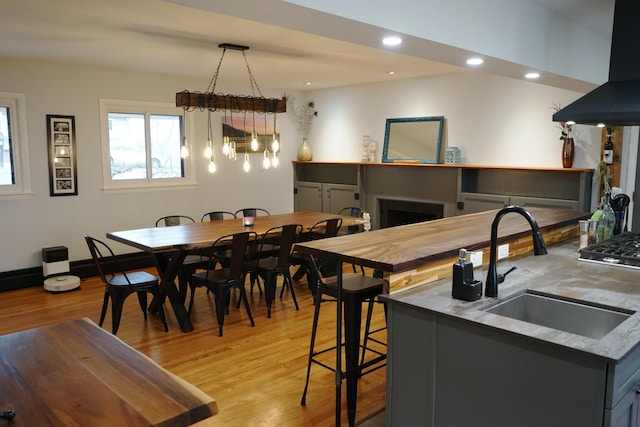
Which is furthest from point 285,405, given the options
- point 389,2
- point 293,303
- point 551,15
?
point 551,15

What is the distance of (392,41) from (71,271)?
16.5 feet

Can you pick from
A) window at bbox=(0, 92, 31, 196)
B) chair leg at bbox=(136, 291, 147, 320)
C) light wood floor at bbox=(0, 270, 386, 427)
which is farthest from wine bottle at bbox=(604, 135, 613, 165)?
window at bbox=(0, 92, 31, 196)

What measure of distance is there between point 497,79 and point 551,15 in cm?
227

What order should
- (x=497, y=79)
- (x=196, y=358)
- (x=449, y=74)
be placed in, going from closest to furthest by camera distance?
(x=196, y=358), (x=497, y=79), (x=449, y=74)

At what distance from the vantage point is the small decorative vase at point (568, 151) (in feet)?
17.2

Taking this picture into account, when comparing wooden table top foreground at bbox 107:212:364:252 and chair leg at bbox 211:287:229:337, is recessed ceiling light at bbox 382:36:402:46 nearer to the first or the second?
wooden table top foreground at bbox 107:212:364:252

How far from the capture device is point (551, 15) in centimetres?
366

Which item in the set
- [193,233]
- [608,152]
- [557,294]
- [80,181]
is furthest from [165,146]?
[557,294]

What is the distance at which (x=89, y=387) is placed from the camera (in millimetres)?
1236

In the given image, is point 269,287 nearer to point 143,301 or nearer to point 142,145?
point 143,301

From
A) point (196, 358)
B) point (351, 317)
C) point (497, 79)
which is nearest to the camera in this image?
point (351, 317)

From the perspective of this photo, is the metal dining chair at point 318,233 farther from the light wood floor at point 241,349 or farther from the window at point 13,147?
the window at point 13,147

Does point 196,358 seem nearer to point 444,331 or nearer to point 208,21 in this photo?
point 444,331

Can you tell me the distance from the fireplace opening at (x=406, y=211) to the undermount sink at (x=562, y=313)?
171 inches
